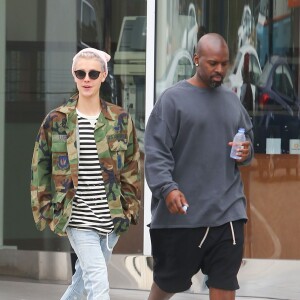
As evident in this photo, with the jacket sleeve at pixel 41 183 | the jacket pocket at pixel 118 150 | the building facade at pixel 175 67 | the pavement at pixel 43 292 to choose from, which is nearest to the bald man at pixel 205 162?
the jacket pocket at pixel 118 150

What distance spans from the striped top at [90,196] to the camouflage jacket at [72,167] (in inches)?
1.1

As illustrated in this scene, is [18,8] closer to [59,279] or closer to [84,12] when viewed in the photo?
[84,12]

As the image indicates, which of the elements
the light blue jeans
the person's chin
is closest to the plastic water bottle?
the person's chin

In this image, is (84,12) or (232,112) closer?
(232,112)

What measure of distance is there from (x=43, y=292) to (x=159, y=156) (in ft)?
9.31

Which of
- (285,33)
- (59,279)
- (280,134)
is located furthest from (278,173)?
(59,279)

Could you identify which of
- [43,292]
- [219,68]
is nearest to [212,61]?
[219,68]

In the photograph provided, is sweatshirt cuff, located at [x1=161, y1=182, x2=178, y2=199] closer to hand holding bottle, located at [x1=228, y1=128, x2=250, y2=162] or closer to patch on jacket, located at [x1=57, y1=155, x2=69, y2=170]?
hand holding bottle, located at [x1=228, y1=128, x2=250, y2=162]

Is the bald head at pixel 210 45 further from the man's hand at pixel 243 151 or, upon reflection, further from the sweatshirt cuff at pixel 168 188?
the sweatshirt cuff at pixel 168 188

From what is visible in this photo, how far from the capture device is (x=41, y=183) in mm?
5293

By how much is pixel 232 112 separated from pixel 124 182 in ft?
2.36

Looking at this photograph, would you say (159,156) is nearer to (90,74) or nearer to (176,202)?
(176,202)

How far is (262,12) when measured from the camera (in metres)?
7.52

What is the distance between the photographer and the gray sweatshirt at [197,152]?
4.99 m
